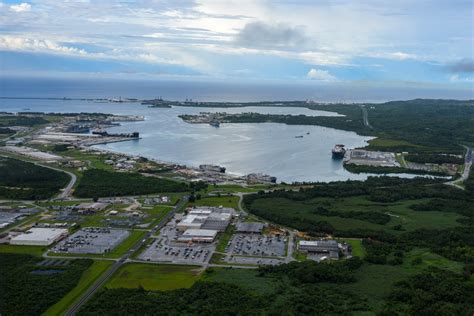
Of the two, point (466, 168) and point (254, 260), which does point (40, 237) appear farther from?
point (466, 168)

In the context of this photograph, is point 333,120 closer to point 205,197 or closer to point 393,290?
point 205,197

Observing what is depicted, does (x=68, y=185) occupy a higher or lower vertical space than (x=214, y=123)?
lower

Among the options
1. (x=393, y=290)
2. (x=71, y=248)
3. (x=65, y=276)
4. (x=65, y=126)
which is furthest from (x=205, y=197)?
(x=65, y=126)

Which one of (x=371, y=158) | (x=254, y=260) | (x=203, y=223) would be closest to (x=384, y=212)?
(x=203, y=223)

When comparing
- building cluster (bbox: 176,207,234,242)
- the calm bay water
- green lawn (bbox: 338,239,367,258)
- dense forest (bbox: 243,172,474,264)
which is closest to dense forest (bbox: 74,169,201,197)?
building cluster (bbox: 176,207,234,242)

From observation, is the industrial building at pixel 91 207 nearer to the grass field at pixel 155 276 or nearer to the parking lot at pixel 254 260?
the grass field at pixel 155 276

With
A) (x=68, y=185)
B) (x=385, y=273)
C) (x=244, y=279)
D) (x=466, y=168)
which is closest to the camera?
(x=244, y=279)
